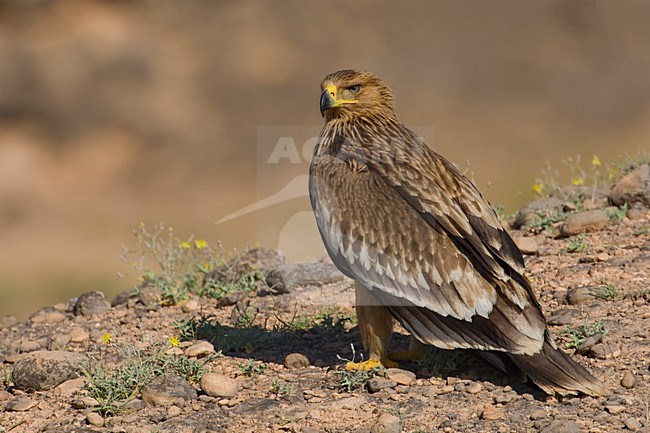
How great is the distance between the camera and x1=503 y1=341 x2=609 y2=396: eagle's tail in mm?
4914

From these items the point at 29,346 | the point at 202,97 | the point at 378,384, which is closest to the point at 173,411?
the point at 378,384

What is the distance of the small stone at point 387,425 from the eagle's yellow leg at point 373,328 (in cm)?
67

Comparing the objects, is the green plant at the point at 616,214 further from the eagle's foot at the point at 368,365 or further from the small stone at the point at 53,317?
the small stone at the point at 53,317

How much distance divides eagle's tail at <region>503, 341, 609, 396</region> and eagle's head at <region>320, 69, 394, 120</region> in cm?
209

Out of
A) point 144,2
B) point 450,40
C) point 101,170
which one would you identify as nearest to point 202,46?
point 144,2

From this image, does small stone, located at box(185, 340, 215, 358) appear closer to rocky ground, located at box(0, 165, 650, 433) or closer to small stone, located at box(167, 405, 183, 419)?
rocky ground, located at box(0, 165, 650, 433)

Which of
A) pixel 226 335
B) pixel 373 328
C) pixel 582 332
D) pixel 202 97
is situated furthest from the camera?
pixel 202 97

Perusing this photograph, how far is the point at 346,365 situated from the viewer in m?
5.59

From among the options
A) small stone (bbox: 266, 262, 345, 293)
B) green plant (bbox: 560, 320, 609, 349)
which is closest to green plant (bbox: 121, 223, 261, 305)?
small stone (bbox: 266, 262, 345, 293)

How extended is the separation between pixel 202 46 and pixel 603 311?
1764cm

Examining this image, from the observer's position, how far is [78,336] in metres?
6.86

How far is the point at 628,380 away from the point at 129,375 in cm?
282

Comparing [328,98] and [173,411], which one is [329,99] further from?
[173,411]

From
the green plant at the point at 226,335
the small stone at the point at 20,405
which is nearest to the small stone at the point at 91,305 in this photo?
the green plant at the point at 226,335
